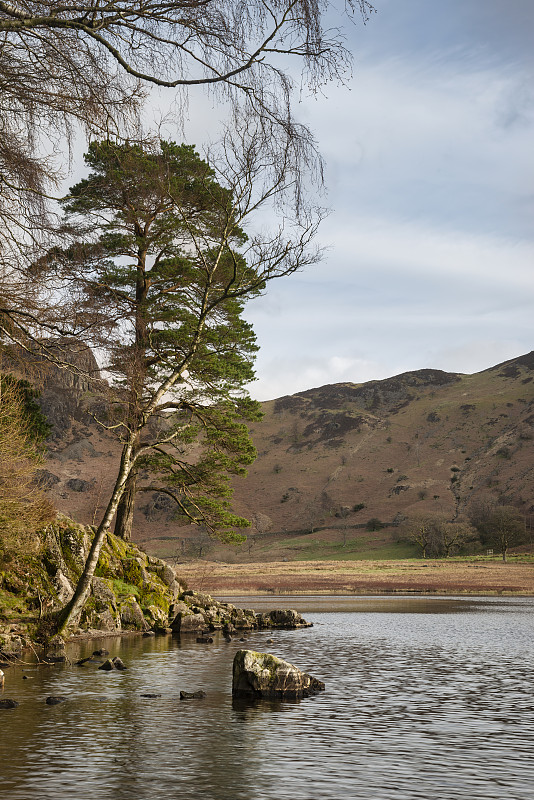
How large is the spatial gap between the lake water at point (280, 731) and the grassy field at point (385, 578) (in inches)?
1363

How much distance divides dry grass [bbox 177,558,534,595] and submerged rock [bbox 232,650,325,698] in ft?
137

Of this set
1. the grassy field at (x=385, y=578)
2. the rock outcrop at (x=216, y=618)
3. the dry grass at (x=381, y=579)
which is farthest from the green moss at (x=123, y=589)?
the dry grass at (x=381, y=579)

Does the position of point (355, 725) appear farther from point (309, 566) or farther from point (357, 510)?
point (357, 510)

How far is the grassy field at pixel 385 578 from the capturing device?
64.3m

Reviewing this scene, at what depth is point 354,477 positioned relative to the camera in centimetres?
17025

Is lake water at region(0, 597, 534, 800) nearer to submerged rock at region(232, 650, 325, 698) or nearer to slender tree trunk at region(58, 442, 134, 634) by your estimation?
submerged rock at region(232, 650, 325, 698)

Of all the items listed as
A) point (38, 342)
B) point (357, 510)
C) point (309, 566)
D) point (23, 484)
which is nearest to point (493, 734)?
point (38, 342)

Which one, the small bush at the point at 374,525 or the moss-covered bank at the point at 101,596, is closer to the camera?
the moss-covered bank at the point at 101,596

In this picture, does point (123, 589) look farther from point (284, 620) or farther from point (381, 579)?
point (381, 579)

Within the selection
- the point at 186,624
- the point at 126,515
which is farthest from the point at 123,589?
the point at 126,515

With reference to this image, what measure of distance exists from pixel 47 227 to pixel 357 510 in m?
145

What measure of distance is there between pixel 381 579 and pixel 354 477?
317 ft

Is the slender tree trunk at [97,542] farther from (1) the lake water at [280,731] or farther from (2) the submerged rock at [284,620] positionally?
(2) the submerged rock at [284,620]

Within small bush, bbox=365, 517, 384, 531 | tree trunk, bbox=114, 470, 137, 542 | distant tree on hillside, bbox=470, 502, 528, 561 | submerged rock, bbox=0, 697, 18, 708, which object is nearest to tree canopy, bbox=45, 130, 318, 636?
tree trunk, bbox=114, 470, 137, 542
